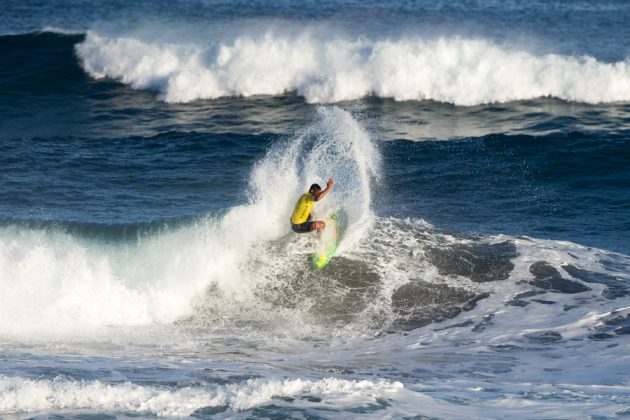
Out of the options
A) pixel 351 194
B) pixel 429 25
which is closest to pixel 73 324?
pixel 351 194

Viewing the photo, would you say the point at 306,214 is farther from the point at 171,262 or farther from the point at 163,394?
the point at 163,394

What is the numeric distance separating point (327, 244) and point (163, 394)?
6.71 meters

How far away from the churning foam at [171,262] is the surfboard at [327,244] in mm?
357

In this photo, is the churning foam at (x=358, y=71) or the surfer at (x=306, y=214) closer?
the surfer at (x=306, y=214)

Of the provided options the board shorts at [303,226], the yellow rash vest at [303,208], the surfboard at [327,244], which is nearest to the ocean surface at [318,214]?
the surfboard at [327,244]

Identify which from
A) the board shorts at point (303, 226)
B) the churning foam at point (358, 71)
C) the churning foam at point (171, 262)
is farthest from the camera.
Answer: the churning foam at point (358, 71)

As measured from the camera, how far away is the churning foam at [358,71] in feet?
91.7

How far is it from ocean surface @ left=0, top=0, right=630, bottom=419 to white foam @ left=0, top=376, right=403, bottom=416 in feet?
0.12

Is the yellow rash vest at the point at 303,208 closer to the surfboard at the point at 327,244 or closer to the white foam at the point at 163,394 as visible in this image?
the surfboard at the point at 327,244

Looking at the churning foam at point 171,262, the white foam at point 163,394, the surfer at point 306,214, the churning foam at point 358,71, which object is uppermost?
the churning foam at point 358,71

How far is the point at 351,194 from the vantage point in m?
18.6

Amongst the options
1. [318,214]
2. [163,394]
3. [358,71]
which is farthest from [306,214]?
[358,71]

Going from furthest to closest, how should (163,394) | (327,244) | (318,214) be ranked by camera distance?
(318,214) < (327,244) < (163,394)

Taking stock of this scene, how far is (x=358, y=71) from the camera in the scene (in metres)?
28.5
